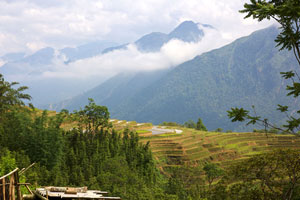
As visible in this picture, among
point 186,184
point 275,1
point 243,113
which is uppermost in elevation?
point 275,1

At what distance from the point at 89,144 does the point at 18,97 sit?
13.4m

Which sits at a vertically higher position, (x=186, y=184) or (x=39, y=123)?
(x=39, y=123)

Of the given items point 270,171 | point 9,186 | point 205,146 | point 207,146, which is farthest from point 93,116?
point 207,146

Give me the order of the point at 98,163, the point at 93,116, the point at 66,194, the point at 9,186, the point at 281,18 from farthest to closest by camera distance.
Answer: the point at 93,116, the point at 98,163, the point at 281,18, the point at 66,194, the point at 9,186

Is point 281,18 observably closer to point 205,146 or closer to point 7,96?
point 7,96

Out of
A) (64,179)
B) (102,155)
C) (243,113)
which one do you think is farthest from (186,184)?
(243,113)

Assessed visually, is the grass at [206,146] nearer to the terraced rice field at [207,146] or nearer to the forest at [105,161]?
the terraced rice field at [207,146]

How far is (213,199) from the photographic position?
28.5 meters

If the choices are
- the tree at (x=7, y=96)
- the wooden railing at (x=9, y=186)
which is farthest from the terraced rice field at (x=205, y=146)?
the wooden railing at (x=9, y=186)

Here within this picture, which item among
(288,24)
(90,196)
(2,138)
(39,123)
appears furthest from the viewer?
(39,123)

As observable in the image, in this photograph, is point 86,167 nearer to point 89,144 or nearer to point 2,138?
point 89,144

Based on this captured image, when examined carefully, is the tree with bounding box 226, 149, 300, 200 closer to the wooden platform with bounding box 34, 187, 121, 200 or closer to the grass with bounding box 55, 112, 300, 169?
the wooden platform with bounding box 34, 187, 121, 200

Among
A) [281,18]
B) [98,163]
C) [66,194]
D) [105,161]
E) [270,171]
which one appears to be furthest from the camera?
[105,161]

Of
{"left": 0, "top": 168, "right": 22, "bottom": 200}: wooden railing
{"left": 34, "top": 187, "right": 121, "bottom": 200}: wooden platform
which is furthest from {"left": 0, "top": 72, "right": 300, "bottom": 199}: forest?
{"left": 0, "top": 168, "right": 22, "bottom": 200}: wooden railing
